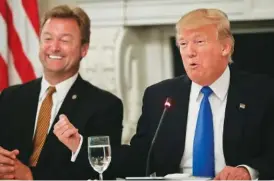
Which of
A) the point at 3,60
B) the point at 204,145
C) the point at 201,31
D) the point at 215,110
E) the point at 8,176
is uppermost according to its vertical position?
the point at 201,31

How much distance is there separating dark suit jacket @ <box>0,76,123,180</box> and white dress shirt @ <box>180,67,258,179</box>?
16.9 inches

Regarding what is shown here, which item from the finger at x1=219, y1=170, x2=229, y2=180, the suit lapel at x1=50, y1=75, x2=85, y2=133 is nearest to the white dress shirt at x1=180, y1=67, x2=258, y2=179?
the finger at x1=219, y1=170, x2=229, y2=180

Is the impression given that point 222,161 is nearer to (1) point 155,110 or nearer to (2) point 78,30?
(1) point 155,110

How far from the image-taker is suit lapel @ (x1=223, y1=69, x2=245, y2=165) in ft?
8.87

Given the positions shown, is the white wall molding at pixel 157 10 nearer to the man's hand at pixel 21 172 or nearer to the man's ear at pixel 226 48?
the man's ear at pixel 226 48

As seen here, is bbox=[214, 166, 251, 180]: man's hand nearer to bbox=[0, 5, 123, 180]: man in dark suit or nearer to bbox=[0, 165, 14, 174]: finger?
bbox=[0, 5, 123, 180]: man in dark suit

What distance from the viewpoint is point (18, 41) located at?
391 cm

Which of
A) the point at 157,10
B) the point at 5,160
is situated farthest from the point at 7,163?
the point at 157,10

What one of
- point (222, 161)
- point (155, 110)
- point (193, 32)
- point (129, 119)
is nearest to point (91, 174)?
point (155, 110)

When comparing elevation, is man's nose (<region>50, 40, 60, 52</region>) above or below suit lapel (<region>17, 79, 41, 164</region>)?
above

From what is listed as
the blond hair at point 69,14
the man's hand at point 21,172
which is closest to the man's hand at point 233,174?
the man's hand at point 21,172

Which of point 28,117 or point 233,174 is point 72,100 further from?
point 233,174

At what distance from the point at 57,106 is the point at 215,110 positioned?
2.63 feet

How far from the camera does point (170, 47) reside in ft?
13.8
